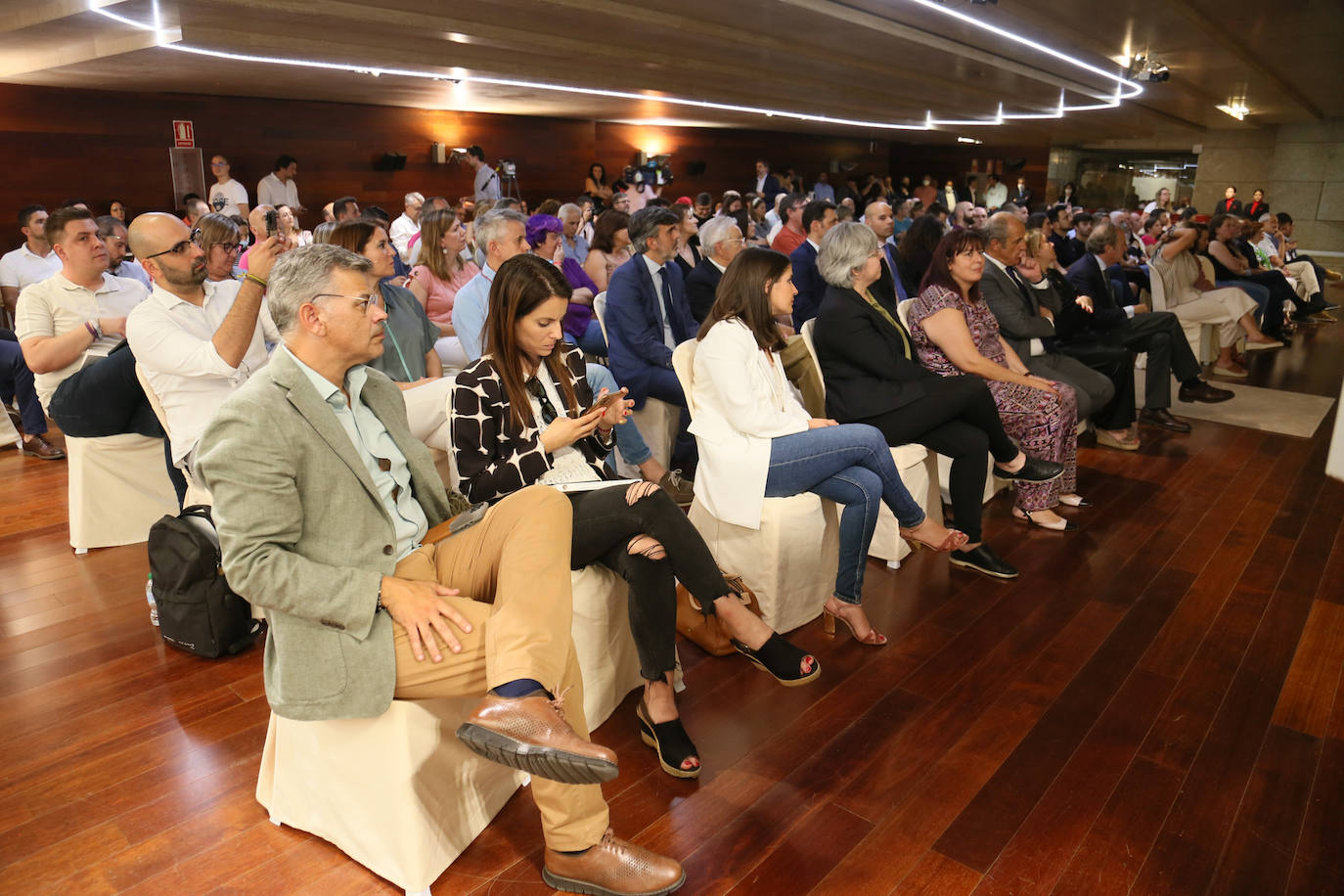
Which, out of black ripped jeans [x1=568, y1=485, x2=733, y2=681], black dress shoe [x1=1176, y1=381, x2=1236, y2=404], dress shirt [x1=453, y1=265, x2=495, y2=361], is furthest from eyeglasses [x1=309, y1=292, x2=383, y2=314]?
black dress shoe [x1=1176, y1=381, x2=1236, y2=404]

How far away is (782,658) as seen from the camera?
2.46 m

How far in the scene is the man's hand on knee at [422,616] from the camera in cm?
172

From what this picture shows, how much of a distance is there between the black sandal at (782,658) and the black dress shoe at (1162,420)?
153 inches

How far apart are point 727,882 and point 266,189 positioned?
1069cm

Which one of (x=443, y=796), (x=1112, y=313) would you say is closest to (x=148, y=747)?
(x=443, y=796)

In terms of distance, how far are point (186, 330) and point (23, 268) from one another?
360cm

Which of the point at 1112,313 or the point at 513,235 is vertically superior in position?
the point at 513,235

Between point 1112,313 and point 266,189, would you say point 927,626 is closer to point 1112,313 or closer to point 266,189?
point 1112,313

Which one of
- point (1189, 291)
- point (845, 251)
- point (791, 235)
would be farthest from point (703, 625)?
point (1189, 291)

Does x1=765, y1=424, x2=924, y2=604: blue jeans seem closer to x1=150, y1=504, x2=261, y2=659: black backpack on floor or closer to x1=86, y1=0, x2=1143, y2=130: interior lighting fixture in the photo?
x1=150, y1=504, x2=261, y2=659: black backpack on floor

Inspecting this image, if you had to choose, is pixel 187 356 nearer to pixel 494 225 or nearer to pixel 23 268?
pixel 494 225

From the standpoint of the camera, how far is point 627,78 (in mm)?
9938

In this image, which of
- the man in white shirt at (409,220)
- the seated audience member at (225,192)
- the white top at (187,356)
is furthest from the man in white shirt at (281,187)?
the white top at (187,356)

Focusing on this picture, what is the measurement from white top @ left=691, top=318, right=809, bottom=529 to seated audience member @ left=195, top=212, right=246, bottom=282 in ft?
5.93
